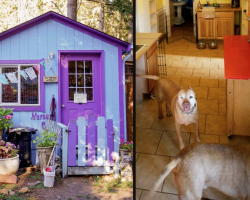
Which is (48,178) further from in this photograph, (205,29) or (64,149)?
(205,29)

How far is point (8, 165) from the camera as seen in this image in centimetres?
241

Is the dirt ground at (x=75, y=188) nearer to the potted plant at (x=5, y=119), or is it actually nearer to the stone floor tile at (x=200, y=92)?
the potted plant at (x=5, y=119)

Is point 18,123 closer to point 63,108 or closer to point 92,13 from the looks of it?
point 63,108

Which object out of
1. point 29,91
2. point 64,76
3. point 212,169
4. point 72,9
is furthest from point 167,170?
point 72,9

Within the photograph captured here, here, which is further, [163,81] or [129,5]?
[129,5]

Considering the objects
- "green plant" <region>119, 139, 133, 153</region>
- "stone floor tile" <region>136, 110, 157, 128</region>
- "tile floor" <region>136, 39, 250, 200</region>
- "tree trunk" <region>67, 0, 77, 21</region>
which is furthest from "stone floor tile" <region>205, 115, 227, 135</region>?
"tree trunk" <region>67, 0, 77, 21</region>

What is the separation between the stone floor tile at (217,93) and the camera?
5.88 feet

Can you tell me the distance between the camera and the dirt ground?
94.9 inches

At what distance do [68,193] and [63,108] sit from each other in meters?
Result: 0.56

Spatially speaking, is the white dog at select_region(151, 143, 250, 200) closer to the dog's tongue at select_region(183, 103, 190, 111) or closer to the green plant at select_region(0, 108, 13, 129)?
the dog's tongue at select_region(183, 103, 190, 111)

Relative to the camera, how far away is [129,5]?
241 cm

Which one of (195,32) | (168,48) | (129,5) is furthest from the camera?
(129,5)

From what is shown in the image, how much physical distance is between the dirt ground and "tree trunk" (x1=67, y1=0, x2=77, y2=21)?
1.05 meters

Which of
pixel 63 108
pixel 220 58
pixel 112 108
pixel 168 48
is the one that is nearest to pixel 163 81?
pixel 168 48
